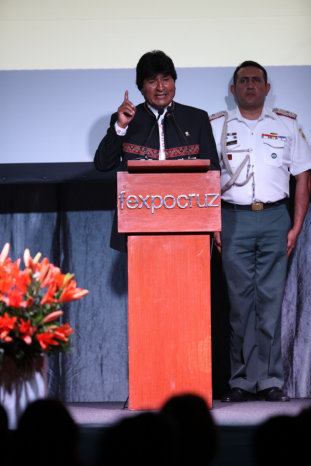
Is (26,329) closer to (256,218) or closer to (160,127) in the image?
(160,127)

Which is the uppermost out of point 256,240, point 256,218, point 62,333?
point 256,218

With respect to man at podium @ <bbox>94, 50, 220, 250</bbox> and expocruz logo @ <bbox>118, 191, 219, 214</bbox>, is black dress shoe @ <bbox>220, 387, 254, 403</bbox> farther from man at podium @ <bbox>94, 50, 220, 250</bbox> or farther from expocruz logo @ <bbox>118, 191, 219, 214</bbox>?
expocruz logo @ <bbox>118, 191, 219, 214</bbox>

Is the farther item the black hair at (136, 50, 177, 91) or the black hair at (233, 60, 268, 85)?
the black hair at (233, 60, 268, 85)

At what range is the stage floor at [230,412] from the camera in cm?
263

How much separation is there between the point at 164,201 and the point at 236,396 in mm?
1058

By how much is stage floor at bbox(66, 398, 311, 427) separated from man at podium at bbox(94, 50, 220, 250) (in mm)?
808

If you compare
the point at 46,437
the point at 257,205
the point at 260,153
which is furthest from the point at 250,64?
the point at 46,437

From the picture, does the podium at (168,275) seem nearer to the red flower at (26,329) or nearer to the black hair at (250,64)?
the red flower at (26,329)

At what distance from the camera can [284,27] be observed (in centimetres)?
375

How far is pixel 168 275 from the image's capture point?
2992 millimetres

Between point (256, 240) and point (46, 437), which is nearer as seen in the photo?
point (46, 437)

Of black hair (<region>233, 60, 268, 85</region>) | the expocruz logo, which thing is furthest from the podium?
black hair (<region>233, 60, 268, 85</region>)

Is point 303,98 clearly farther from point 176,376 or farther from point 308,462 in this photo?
point 308,462

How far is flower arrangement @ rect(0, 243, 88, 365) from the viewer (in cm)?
224
